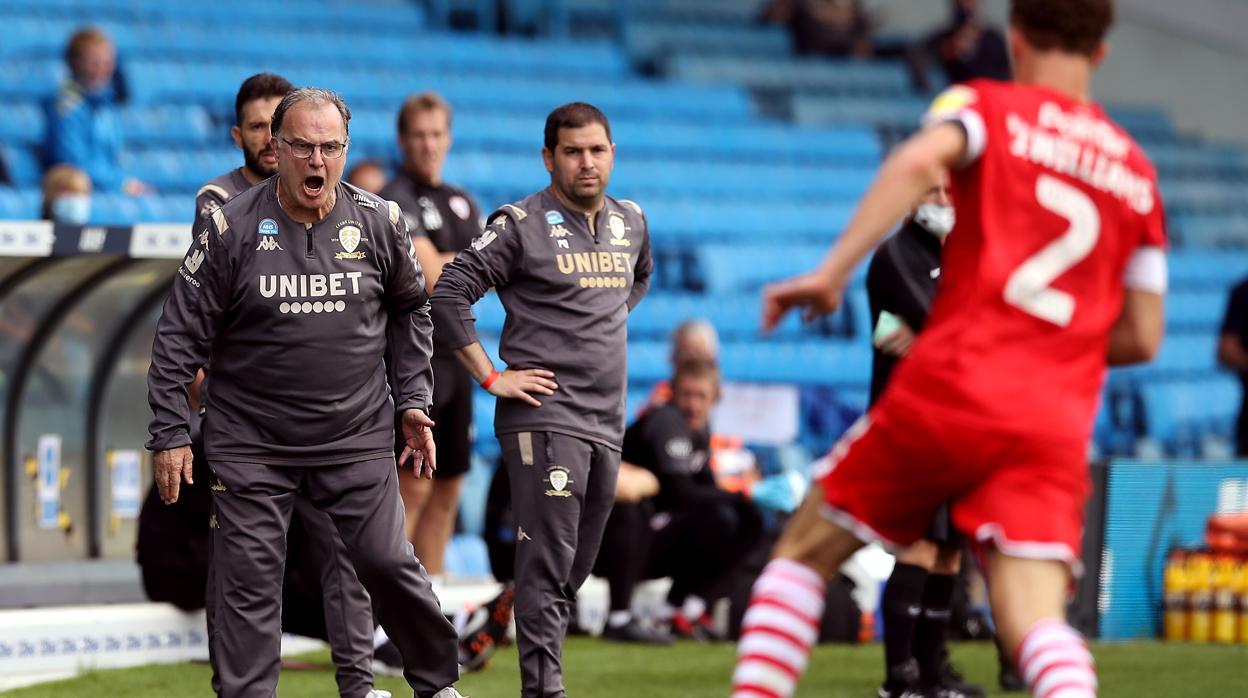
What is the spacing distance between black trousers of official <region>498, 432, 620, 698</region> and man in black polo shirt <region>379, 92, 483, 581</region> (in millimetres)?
1699

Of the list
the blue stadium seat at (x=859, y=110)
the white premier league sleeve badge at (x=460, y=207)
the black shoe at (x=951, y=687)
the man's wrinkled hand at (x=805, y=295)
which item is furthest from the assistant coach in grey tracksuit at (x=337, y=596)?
the blue stadium seat at (x=859, y=110)

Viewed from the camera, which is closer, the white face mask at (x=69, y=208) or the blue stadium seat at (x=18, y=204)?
the white face mask at (x=69, y=208)

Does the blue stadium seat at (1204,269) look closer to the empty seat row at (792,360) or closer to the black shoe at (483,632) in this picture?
the empty seat row at (792,360)

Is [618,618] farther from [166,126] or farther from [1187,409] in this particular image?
[1187,409]

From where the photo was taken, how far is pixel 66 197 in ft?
30.4

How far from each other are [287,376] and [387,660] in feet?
7.39

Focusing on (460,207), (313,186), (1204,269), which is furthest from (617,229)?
(1204,269)

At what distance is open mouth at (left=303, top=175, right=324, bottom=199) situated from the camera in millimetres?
5262

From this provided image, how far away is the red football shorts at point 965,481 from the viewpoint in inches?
149

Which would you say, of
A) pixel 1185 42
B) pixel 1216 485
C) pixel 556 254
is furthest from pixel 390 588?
pixel 1185 42

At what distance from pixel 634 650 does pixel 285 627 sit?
6.48 feet

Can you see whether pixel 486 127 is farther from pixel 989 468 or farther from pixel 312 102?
pixel 989 468

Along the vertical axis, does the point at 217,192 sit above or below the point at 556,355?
above

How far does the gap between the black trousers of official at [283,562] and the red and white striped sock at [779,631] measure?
5.58 feet
